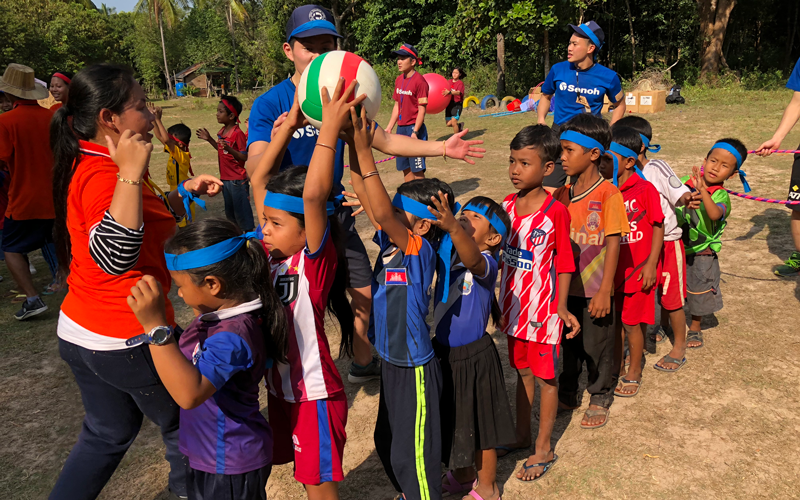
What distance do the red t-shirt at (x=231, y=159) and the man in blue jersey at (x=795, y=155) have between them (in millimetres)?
6135

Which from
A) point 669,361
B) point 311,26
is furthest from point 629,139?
point 311,26

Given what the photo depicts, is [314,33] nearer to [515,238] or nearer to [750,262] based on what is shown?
[515,238]

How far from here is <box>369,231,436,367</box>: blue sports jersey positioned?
2.53 m

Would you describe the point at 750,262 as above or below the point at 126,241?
below

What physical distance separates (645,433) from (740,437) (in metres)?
0.57

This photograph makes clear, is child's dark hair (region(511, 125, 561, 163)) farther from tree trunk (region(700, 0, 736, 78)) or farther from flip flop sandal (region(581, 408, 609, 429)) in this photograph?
tree trunk (region(700, 0, 736, 78))

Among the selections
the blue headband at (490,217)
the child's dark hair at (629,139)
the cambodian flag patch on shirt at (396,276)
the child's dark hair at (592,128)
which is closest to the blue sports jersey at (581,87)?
the child's dark hair at (629,139)

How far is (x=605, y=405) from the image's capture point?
3.73 meters

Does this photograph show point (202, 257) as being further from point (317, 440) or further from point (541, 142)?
point (541, 142)

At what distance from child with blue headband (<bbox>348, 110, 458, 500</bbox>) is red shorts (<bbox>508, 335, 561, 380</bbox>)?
803 millimetres

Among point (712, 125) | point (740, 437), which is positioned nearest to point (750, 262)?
point (740, 437)

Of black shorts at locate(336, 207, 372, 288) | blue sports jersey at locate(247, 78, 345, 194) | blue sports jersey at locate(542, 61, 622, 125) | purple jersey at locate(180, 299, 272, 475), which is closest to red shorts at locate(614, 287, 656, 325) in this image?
black shorts at locate(336, 207, 372, 288)

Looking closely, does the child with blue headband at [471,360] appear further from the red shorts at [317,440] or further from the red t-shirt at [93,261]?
the red t-shirt at [93,261]

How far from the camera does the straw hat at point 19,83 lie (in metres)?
5.68
